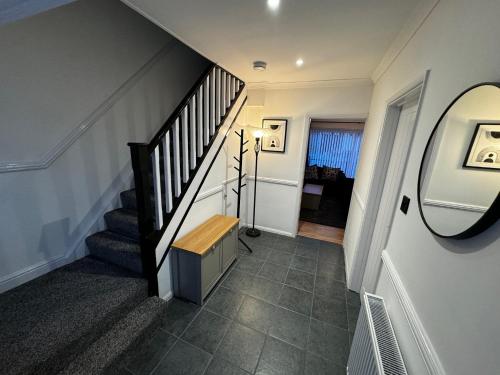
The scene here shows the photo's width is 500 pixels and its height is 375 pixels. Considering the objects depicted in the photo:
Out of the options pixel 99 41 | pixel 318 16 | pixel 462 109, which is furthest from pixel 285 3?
pixel 99 41

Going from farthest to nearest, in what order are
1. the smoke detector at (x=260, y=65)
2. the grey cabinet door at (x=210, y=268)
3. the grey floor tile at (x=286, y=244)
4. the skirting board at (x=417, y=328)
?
the grey floor tile at (x=286, y=244)
the smoke detector at (x=260, y=65)
the grey cabinet door at (x=210, y=268)
the skirting board at (x=417, y=328)

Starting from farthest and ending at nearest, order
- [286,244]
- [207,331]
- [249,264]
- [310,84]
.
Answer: [286,244] < [310,84] < [249,264] < [207,331]

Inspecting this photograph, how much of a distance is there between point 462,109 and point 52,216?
2.91 m

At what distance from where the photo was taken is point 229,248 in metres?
2.49

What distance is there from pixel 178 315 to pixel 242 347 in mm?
680

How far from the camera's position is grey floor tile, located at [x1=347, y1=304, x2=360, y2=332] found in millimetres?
1853

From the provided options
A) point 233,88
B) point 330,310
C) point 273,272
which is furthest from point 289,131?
A: point 330,310

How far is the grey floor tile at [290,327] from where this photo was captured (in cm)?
171

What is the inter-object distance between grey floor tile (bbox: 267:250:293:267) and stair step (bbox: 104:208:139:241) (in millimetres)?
1753

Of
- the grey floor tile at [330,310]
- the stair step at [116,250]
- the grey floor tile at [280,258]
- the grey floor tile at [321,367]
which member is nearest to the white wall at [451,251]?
the grey floor tile at [321,367]

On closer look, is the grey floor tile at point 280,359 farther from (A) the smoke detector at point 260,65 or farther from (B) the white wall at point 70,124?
(A) the smoke detector at point 260,65

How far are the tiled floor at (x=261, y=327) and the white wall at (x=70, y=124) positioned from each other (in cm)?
130

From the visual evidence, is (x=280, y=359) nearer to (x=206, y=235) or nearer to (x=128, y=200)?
(x=206, y=235)

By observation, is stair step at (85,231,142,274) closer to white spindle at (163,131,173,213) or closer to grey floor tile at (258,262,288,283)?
white spindle at (163,131,173,213)
